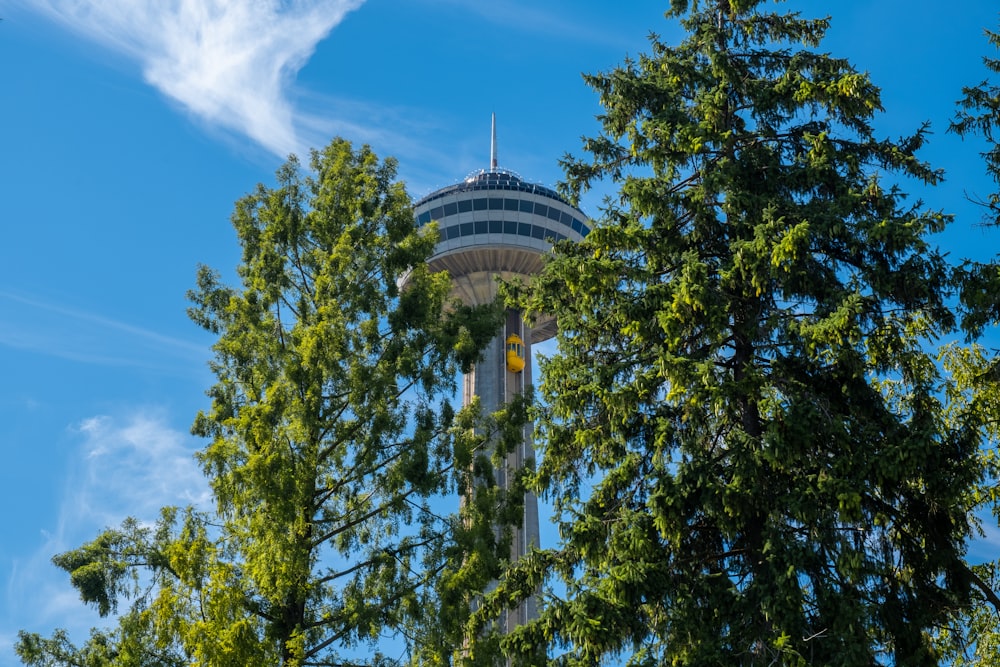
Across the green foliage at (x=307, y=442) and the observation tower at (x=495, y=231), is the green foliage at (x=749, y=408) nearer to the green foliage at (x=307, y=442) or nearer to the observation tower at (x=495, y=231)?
the green foliage at (x=307, y=442)

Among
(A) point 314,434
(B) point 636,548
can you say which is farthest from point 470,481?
(B) point 636,548

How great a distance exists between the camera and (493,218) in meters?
54.5

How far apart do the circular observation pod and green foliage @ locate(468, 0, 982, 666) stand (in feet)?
127

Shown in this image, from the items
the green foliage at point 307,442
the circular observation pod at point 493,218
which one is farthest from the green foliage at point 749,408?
the circular observation pod at point 493,218

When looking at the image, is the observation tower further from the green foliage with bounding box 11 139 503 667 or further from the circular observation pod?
the green foliage with bounding box 11 139 503 667

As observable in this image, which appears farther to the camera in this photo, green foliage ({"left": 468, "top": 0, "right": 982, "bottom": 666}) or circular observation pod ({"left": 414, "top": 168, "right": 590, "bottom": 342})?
circular observation pod ({"left": 414, "top": 168, "right": 590, "bottom": 342})

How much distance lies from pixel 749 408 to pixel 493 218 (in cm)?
4186

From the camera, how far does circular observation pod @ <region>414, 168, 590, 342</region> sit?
54719 millimetres

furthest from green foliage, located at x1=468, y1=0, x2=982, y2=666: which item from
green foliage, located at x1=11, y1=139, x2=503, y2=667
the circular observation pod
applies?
the circular observation pod

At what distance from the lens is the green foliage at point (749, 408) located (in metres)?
12.1

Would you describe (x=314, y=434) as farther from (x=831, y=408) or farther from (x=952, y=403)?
(x=952, y=403)

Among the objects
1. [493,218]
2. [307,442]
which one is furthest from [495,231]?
[307,442]

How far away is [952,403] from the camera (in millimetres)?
15742

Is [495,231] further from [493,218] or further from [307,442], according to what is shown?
[307,442]
